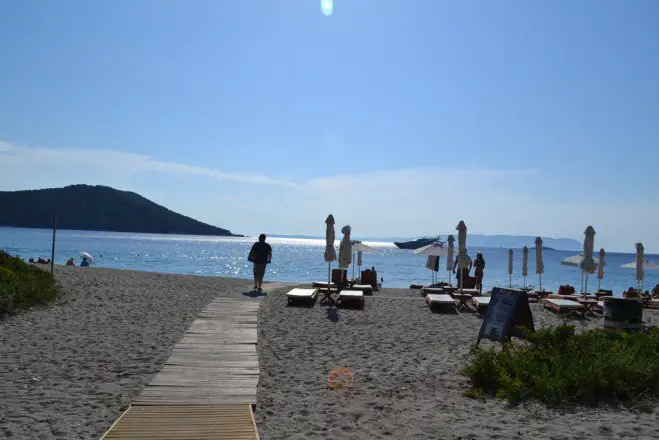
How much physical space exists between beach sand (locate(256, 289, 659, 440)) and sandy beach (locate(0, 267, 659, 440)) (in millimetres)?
14

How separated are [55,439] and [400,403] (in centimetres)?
311

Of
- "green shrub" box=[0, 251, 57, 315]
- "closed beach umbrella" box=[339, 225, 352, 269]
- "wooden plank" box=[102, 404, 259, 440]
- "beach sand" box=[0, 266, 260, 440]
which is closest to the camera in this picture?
"wooden plank" box=[102, 404, 259, 440]

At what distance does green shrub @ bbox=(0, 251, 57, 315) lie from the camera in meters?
10.2

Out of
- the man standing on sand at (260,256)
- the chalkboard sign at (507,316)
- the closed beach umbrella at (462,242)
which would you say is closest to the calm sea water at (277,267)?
the closed beach umbrella at (462,242)

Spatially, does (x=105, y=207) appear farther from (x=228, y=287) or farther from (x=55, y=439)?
(x=55, y=439)

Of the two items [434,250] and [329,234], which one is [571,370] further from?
[434,250]

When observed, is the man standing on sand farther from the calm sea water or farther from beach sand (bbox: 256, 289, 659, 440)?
the calm sea water

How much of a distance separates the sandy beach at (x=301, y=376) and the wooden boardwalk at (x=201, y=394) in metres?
0.21

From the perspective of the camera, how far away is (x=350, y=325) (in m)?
10.8

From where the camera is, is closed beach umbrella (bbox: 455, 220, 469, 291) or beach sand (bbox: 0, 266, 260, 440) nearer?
beach sand (bbox: 0, 266, 260, 440)

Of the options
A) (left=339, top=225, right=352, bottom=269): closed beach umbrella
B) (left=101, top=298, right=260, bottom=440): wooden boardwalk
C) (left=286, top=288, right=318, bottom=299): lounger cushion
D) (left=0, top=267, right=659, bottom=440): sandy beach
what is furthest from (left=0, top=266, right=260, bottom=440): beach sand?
(left=339, top=225, right=352, bottom=269): closed beach umbrella

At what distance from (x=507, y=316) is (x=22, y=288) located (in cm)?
921

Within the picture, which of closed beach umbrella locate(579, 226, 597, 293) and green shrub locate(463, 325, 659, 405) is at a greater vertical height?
closed beach umbrella locate(579, 226, 597, 293)

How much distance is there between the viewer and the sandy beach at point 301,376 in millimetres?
4695
